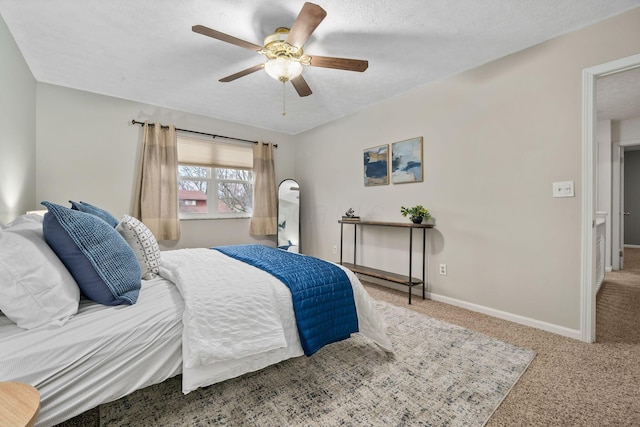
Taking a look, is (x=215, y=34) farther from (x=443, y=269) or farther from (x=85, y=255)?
(x=443, y=269)

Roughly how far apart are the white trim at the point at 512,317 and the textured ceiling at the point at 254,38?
2347mm

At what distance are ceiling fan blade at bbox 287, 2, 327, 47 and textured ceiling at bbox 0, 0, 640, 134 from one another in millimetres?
232

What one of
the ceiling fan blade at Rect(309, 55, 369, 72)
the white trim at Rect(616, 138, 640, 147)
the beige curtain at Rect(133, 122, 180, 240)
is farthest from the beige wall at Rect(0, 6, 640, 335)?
the white trim at Rect(616, 138, 640, 147)

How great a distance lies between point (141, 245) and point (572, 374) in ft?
9.14

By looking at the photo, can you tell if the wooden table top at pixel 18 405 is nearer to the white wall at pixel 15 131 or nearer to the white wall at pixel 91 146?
the white wall at pixel 15 131

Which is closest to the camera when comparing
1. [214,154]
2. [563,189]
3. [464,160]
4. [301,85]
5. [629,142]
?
[563,189]

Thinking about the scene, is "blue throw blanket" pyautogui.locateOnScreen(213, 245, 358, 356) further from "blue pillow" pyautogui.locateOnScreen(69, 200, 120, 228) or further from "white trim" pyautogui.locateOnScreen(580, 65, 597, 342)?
"white trim" pyautogui.locateOnScreen(580, 65, 597, 342)

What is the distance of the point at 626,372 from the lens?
5.73 feet

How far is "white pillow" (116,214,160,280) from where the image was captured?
1.73 m

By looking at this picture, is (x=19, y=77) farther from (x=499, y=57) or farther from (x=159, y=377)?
(x=499, y=57)

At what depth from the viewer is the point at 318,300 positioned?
1.67 meters

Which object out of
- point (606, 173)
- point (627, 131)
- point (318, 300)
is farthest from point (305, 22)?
point (627, 131)

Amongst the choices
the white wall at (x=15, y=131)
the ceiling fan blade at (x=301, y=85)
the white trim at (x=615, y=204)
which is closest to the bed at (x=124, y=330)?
the white wall at (x=15, y=131)

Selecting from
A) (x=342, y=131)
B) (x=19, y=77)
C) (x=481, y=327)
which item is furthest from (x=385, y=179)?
(x=19, y=77)
